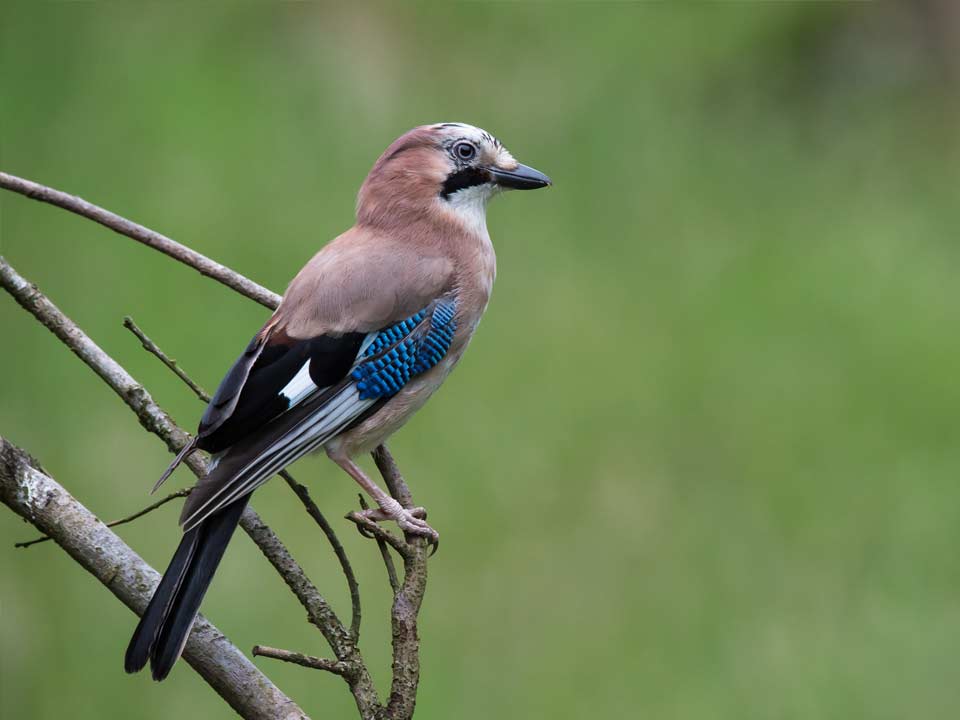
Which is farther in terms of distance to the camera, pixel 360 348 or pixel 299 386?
pixel 360 348

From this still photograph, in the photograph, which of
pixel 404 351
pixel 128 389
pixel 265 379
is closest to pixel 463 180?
pixel 404 351

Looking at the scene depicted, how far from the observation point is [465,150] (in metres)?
2.70

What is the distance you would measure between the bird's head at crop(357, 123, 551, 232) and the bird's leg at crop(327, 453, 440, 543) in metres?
0.55

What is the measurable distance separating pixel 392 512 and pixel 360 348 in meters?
0.29

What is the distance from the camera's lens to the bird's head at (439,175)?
2682mm

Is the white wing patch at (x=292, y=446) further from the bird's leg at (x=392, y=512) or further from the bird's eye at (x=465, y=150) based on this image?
the bird's eye at (x=465, y=150)

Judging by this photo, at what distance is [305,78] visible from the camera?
5168mm

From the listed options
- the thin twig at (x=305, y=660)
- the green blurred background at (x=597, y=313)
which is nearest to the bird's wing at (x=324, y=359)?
the thin twig at (x=305, y=660)

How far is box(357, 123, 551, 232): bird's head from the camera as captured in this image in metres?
2.68

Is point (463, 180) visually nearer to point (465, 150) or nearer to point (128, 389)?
point (465, 150)

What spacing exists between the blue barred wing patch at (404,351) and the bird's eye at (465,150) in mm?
335

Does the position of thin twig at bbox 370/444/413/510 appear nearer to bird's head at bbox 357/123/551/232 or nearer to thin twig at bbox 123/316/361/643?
thin twig at bbox 123/316/361/643

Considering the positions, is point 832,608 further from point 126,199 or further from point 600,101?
point 126,199

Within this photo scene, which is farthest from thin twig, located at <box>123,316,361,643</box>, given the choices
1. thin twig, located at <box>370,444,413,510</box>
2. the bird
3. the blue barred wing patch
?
the blue barred wing patch
